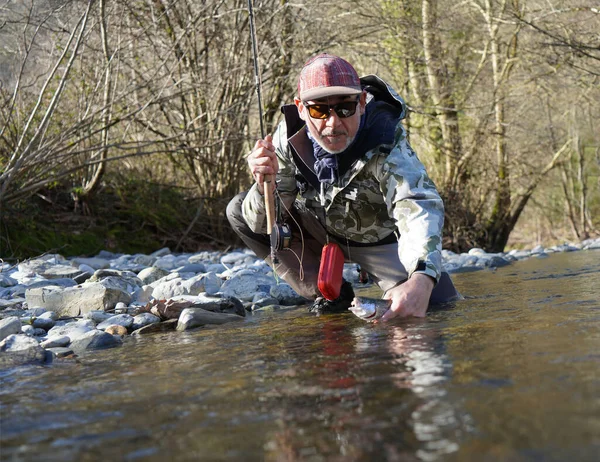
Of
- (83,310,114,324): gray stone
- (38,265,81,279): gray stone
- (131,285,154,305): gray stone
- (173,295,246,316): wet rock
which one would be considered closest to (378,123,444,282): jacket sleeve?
(173,295,246,316): wet rock

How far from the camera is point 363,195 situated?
3885 mm

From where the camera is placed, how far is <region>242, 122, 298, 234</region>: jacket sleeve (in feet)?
13.0

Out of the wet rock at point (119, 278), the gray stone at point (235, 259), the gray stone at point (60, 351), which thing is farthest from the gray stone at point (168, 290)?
the gray stone at point (235, 259)

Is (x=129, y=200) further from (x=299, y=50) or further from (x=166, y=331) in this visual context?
(x=166, y=331)

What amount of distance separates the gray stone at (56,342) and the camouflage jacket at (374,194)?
1.16m

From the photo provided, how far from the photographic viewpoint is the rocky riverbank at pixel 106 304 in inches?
138

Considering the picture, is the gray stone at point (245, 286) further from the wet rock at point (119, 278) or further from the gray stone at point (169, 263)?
the gray stone at point (169, 263)

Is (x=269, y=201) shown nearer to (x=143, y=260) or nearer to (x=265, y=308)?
(x=265, y=308)

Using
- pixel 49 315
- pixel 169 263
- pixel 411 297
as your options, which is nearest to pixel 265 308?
pixel 49 315

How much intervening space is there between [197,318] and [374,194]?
109 cm

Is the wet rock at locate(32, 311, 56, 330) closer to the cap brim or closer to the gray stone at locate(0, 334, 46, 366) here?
the gray stone at locate(0, 334, 46, 366)

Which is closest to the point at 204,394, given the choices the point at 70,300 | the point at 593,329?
the point at 593,329

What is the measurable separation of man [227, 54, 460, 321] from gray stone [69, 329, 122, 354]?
1.01 metres

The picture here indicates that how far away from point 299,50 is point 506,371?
7539 millimetres
